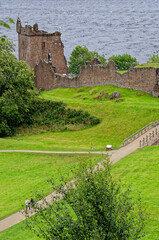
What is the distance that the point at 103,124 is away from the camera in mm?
55906

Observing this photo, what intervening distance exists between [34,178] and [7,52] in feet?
106

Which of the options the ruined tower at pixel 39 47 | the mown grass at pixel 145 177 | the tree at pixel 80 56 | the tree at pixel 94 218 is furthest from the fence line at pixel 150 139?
the tree at pixel 80 56

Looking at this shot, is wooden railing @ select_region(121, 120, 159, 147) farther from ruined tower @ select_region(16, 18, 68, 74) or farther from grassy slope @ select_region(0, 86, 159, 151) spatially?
ruined tower @ select_region(16, 18, 68, 74)

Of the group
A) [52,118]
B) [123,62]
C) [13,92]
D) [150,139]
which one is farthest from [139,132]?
[123,62]

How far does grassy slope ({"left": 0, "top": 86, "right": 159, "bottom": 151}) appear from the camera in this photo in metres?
50.8

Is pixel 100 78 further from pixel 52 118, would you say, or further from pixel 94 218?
pixel 94 218

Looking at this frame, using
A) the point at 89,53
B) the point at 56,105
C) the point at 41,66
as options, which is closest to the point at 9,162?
the point at 56,105

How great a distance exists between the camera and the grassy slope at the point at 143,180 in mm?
27688

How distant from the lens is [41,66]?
7312 cm

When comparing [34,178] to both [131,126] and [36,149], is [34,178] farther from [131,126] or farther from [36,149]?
[131,126]

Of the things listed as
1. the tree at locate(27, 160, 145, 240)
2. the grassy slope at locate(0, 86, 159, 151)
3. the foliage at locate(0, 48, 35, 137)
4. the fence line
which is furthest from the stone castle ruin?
the tree at locate(27, 160, 145, 240)

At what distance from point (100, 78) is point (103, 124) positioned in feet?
42.9

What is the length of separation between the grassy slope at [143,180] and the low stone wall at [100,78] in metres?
19.7

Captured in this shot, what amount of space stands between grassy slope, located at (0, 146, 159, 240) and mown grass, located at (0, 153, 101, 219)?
9.33ft
